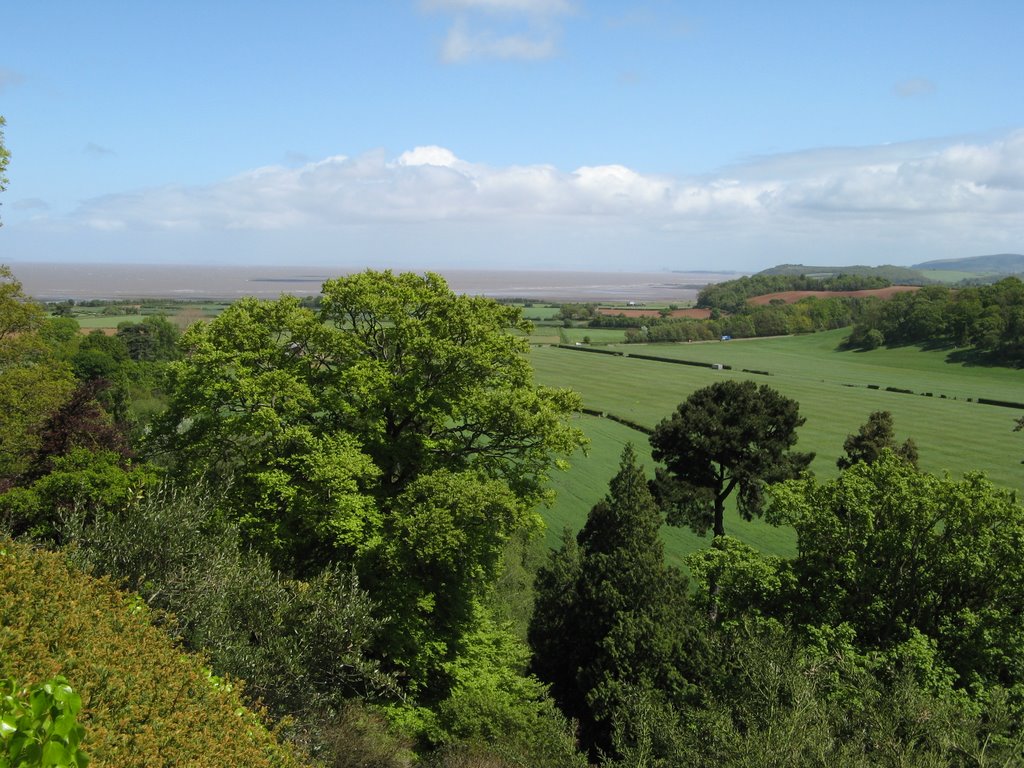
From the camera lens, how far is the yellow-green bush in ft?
28.0

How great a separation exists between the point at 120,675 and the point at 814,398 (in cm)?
9593

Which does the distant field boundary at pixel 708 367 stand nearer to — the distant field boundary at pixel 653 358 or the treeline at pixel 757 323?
the distant field boundary at pixel 653 358

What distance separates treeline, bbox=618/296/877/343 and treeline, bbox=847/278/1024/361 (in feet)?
51.4

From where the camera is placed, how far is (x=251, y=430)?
66.6ft

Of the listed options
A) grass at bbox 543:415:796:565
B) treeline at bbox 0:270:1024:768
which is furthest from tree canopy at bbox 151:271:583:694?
grass at bbox 543:415:796:565

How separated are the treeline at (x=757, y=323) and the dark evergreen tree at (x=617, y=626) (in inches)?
5189

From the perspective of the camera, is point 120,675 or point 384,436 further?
point 384,436

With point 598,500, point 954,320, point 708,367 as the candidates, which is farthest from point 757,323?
point 598,500

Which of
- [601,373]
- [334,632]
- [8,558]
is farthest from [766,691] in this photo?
[601,373]

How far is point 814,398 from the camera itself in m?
93.8

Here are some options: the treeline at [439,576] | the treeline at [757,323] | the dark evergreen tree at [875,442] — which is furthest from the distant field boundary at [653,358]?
the treeline at [439,576]

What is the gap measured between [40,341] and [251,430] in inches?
420

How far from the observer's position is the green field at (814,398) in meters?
53.3

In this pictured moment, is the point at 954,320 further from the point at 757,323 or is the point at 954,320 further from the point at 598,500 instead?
the point at 598,500
